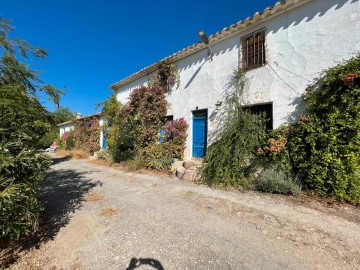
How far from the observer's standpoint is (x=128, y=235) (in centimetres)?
334

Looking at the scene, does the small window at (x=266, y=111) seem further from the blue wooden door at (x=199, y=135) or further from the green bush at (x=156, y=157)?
the green bush at (x=156, y=157)

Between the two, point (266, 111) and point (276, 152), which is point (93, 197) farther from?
point (266, 111)

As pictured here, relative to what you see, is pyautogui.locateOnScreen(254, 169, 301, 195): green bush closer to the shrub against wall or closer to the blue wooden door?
the blue wooden door

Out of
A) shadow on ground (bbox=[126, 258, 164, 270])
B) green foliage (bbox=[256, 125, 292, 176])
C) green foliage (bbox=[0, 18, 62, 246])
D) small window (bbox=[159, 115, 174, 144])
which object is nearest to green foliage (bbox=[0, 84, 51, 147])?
green foliage (bbox=[0, 18, 62, 246])

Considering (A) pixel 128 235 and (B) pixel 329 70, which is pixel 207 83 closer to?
(B) pixel 329 70

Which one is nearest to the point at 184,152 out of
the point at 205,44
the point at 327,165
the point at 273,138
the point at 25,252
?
the point at 273,138

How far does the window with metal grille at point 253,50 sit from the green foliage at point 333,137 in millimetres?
2278

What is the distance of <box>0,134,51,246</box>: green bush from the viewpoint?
2.38 meters

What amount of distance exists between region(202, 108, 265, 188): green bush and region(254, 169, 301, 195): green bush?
0.45 metres

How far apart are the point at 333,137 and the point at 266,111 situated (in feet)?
7.90

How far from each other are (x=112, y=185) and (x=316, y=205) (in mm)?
5725

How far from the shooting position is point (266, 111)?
22.7 feet

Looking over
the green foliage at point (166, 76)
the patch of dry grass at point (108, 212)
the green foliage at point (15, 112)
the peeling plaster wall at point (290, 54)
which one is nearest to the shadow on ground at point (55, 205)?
the patch of dry grass at point (108, 212)

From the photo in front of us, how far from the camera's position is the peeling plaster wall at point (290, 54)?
5312mm
